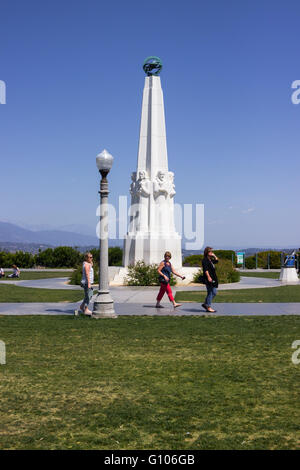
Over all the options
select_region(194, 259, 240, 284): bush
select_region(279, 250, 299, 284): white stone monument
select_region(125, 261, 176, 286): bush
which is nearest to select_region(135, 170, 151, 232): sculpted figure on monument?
select_region(125, 261, 176, 286): bush

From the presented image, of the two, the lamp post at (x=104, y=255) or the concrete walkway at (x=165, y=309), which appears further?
the concrete walkway at (x=165, y=309)

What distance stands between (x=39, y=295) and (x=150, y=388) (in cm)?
1223

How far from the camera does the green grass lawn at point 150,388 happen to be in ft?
15.1

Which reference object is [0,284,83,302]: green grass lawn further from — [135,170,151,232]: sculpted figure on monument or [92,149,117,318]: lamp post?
[135,170,151,232]: sculpted figure on monument

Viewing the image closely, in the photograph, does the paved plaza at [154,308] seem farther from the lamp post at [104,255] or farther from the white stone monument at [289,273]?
the white stone monument at [289,273]

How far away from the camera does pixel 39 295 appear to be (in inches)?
696

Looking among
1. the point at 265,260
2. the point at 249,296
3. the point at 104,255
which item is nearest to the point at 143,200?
the point at 249,296

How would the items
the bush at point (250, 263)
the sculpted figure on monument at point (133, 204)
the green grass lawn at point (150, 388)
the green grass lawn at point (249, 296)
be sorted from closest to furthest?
the green grass lawn at point (150, 388) → the green grass lawn at point (249, 296) → the sculpted figure on monument at point (133, 204) → the bush at point (250, 263)

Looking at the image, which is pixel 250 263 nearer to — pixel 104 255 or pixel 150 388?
pixel 104 255

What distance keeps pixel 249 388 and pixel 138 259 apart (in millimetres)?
18020

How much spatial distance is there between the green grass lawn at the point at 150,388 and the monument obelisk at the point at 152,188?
13856 millimetres

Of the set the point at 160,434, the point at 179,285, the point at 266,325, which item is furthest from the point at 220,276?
the point at 160,434

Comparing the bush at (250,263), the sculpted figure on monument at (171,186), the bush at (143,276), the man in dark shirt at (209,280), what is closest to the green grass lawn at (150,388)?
the man in dark shirt at (209,280)

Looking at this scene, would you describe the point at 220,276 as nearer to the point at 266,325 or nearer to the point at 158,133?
the point at 158,133
